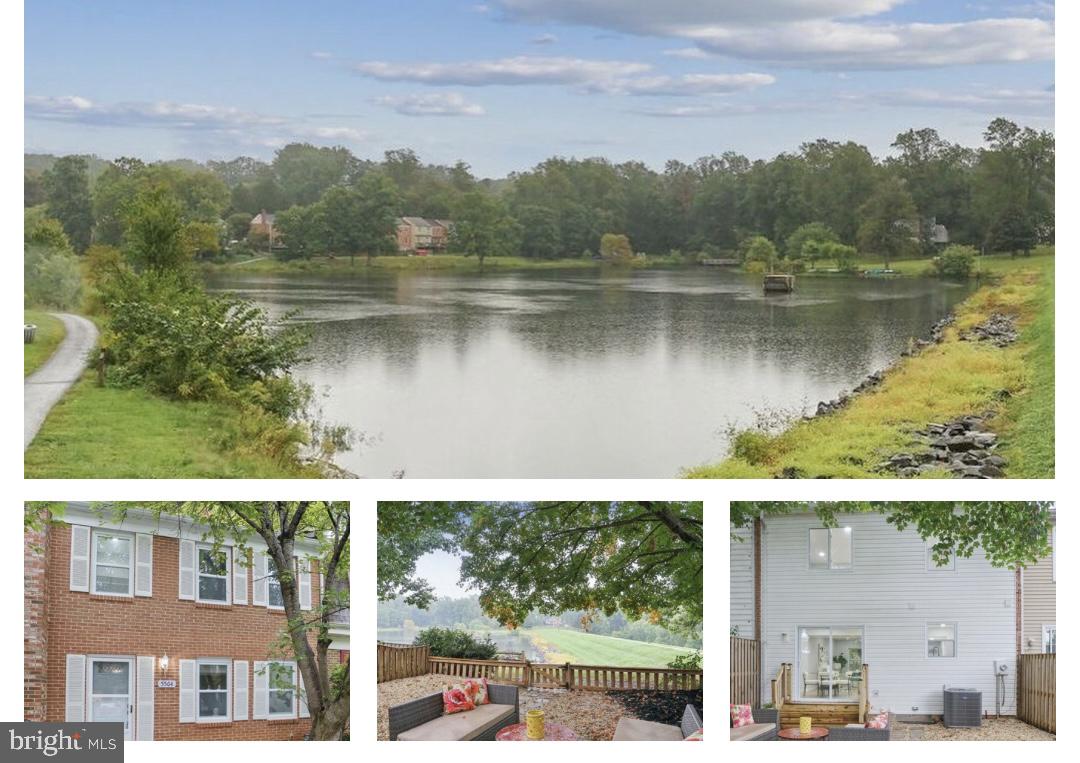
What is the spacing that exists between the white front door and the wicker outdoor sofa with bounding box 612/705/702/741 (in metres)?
2.63

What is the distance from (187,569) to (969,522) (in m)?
4.35

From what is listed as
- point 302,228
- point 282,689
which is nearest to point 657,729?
point 282,689

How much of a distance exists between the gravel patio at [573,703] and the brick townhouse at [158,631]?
1.92 feet

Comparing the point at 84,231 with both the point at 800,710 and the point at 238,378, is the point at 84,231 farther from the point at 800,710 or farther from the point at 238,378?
the point at 800,710

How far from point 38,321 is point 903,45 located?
17.5ft

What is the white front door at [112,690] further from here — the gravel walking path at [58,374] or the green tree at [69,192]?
the green tree at [69,192]

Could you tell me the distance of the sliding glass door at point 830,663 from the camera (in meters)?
8.17

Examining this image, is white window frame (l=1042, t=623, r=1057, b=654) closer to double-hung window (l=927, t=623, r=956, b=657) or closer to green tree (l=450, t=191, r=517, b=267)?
double-hung window (l=927, t=623, r=956, b=657)

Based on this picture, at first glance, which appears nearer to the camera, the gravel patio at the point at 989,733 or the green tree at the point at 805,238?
the gravel patio at the point at 989,733

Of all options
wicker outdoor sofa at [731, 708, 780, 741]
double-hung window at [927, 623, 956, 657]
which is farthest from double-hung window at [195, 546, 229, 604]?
double-hung window at [927, 623, 956, 657]

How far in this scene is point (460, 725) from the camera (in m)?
8.00

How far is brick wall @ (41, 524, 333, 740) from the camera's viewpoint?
326 inches

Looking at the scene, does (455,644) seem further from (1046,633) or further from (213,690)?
(1046,633)

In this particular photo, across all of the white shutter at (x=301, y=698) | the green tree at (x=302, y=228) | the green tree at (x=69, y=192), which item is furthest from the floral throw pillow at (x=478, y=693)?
the green tree at (x=69, y=192)
